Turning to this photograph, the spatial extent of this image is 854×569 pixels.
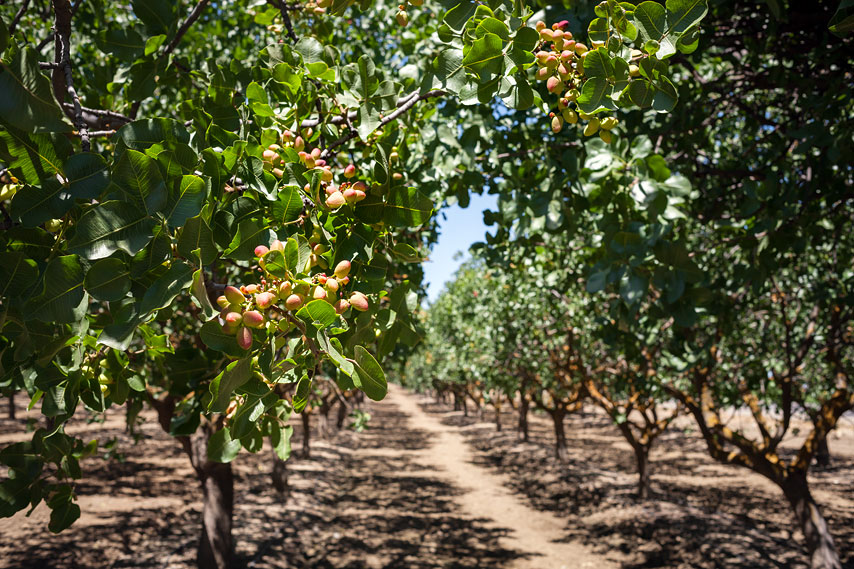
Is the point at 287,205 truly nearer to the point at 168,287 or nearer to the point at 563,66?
the point at 168,287

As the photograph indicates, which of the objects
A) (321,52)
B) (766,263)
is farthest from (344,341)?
(766,263)

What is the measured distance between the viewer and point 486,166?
3275 millimetres

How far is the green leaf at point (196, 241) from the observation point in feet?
3.45

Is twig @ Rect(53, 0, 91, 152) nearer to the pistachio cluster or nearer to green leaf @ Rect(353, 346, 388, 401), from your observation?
green leaf @ Rect(353, 346, 388, 401)

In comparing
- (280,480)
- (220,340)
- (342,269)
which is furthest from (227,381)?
(280,480)

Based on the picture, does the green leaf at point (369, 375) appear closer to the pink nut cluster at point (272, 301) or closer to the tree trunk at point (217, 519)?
the pink nut cluster at point (272, 301)

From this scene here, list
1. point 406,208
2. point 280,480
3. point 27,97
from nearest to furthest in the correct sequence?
1. point 27,97
2. point 406,208
3. point 280,480

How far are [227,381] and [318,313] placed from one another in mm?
248

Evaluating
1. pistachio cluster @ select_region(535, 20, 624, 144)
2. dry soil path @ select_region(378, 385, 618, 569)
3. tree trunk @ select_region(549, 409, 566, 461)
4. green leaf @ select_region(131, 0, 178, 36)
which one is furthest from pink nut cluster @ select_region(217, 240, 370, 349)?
tree trunk @ select_region(549, 409, 566, 461)

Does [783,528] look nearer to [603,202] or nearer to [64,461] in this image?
[603,202]

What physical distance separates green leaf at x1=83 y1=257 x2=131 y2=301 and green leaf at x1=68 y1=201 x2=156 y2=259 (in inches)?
2.1

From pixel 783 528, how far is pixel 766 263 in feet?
35.4

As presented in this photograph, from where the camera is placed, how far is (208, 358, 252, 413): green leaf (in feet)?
3.59

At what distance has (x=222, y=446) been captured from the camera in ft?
5.57
